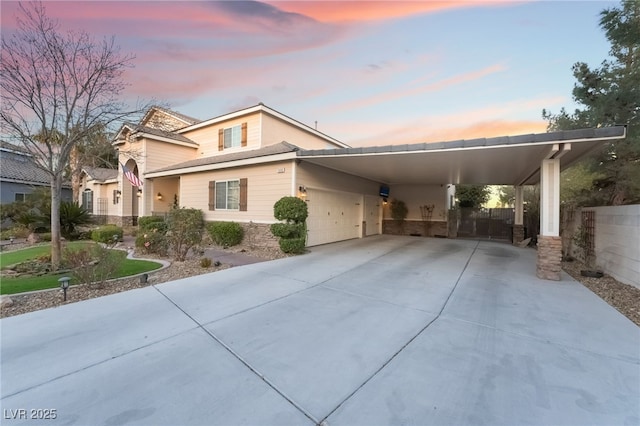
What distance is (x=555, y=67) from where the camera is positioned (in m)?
8.59

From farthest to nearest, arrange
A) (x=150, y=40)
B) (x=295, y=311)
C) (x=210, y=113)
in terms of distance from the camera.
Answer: (x=210, y=113) → (x=150, y=40) → (x=295, y=311)

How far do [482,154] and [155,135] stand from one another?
15660mm

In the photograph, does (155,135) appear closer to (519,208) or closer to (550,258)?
(550,258)

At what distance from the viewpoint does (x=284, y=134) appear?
14078 mm

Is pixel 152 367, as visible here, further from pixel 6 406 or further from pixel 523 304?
A: pixel 523 304

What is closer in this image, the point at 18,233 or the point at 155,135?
the point at 18,233

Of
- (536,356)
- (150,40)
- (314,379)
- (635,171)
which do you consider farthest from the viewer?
(150,40)

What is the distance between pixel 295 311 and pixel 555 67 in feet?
35.6

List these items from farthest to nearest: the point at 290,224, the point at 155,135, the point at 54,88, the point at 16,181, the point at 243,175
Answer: the point at 16,181 < the point at 155,135 < the point at 243,175 < the point at 290,224 < the point at 54,88

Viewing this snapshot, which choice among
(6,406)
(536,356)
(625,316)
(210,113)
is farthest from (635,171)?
(210,113)

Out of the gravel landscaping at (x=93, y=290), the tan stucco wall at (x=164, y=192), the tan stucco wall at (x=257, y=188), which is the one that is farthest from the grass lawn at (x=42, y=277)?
the tan stucco wall at (x=164, y=192)

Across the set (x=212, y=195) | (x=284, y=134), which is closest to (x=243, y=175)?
(x=212, y=195)

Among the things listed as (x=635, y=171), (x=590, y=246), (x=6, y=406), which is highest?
(x=635, y=171)

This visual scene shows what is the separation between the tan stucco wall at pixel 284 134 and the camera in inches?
511
